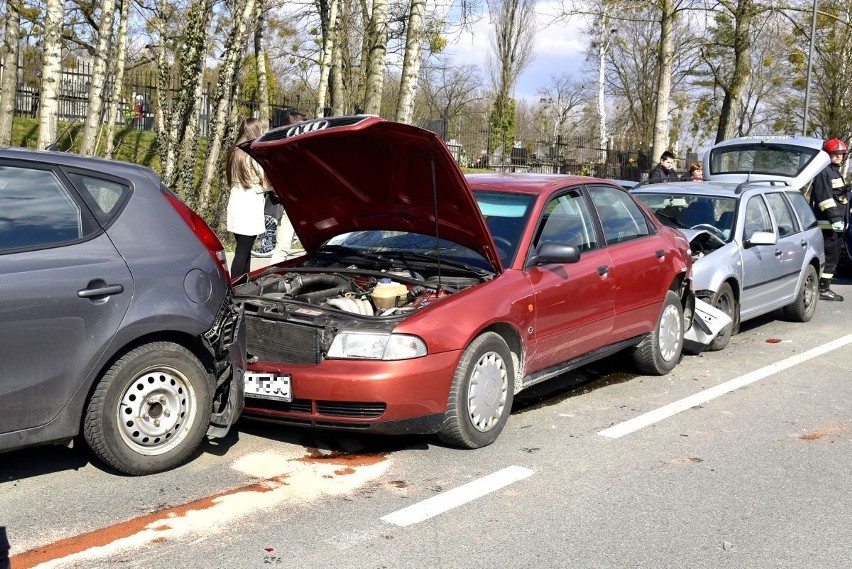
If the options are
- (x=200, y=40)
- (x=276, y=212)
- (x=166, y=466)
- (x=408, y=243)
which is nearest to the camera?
(x=166, y=466)

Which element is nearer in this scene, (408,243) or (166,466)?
(166,466)

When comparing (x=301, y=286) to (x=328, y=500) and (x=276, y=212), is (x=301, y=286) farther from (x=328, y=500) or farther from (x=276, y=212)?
(x=276, y=212)

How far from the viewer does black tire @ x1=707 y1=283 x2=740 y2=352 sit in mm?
9039

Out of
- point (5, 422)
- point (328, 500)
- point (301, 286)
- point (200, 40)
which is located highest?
point (200, 40)

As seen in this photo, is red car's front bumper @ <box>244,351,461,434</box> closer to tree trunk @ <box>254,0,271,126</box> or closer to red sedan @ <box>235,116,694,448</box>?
red sedan @ <box>235,116,694,448</box>

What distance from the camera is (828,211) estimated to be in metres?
12.4

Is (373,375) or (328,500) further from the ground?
(373,375)

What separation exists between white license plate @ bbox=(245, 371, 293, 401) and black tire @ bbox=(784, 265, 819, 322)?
7381 mm

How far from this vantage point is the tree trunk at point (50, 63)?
1352cm

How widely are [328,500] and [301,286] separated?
1819 millimetres

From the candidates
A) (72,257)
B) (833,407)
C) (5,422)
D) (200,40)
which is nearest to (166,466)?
(5,422)

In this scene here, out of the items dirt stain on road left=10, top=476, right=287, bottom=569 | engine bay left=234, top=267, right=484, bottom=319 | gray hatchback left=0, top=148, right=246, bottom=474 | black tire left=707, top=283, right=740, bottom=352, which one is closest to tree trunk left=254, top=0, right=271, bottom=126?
black tire left=707, top=283, right=740, bottom=352

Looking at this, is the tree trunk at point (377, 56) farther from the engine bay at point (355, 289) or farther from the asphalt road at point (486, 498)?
the asphalt road at point (486, 498)

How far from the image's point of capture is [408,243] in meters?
6.62
